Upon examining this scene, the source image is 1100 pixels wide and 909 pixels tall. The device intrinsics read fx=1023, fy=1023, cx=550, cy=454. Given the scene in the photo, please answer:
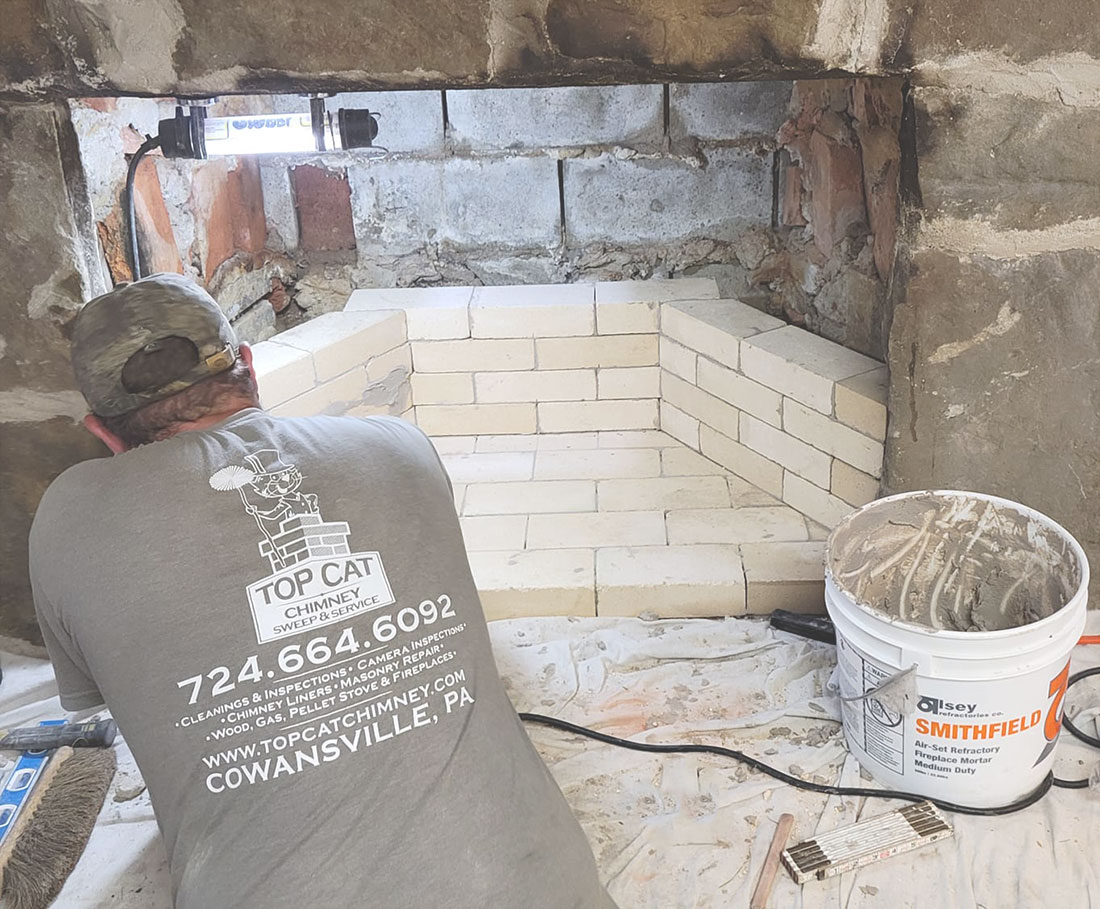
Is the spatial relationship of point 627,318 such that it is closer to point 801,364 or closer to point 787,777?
point 801,364

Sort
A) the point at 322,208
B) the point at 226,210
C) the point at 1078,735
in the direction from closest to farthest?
the point at 1078,735
the point at 226,210
the point at 322,208

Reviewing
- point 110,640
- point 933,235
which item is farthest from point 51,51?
point 933,235

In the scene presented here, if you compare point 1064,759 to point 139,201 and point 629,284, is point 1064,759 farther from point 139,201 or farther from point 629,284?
point 139,201

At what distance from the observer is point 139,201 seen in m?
2.64

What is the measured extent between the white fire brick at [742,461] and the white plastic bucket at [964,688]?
777 mm

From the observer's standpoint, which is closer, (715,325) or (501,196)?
(715,325)

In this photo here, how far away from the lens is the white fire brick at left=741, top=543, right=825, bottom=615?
253 cm

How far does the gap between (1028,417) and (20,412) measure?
226 cm

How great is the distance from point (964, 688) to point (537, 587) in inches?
41.8

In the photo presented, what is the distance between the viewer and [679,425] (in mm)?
3254

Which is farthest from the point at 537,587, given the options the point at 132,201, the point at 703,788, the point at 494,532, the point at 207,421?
the point at 132,201

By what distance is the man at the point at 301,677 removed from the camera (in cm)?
134

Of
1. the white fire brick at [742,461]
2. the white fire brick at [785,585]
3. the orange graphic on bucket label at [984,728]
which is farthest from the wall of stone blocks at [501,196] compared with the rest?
the orange graphic on bucket label at [984,728]

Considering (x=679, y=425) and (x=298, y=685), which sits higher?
(x=298, y=685)
